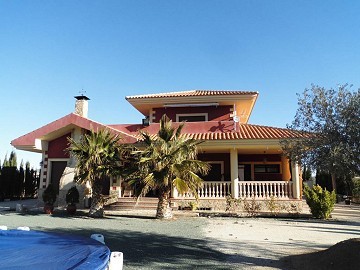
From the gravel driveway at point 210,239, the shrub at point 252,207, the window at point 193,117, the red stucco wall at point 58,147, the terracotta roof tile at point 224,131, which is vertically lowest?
the gravel driveway at point 210,239

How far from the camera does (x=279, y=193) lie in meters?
17.1

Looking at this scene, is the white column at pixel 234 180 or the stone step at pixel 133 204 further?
the white column at pixel 234 180

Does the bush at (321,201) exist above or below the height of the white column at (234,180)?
below

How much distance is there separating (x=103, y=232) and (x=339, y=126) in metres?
8.01

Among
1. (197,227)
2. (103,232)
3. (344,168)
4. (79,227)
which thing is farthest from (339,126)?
(79,227)

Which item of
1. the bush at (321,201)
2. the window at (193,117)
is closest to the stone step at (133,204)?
the window at (193,117)

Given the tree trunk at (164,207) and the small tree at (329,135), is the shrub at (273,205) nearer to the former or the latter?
the tree trunk at (164,207)

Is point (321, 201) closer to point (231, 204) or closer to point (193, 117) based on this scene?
point (231, 204)

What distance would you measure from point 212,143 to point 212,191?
3005 millimetres

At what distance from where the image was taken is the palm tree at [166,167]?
1342cm

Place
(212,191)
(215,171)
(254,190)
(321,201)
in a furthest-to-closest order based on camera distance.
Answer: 1. (215,171)
2. (212,191)
3. (254,190)
4. (321,201)

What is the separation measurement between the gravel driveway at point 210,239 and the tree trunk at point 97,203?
0.73 meters

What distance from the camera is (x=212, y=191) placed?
18359 millimetres

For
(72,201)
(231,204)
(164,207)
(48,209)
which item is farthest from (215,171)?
(48,209)
